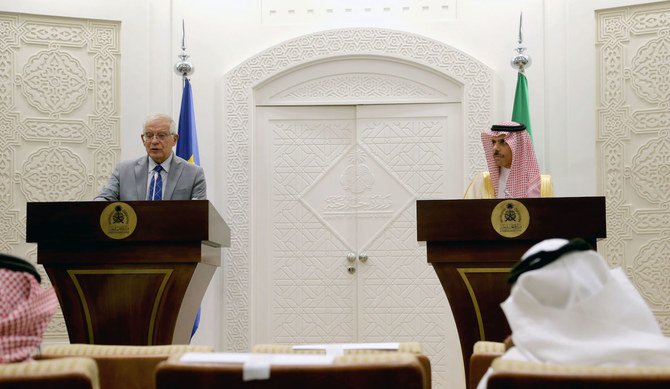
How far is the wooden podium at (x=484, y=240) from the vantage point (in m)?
3.31

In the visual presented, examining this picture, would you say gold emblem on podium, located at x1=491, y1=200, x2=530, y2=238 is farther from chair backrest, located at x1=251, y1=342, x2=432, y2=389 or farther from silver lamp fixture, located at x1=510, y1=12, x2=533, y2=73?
silver lamp fixture, located at x1=510, y1=12, x2=533, y2=73

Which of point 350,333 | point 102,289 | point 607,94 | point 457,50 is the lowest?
point 350,333

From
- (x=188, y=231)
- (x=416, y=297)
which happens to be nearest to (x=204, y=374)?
(x=188, y=231)

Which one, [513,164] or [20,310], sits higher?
[513,164]

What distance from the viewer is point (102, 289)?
131 inches

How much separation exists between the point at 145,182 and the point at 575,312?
113 inches

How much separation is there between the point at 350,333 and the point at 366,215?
2.87 feet

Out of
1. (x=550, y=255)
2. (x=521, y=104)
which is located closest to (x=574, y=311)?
(x=550, y=255)

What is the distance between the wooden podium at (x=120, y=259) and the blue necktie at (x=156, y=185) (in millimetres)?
714

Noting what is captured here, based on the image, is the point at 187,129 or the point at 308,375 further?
the point at 187,129

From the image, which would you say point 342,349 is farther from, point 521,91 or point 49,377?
point 521,91

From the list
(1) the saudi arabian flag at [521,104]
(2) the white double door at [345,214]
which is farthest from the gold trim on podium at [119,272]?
(1) the saudi arabian flag at [521,104]

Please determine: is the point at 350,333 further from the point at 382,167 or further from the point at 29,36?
the point at 29,36

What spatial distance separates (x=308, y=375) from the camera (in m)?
1.40
